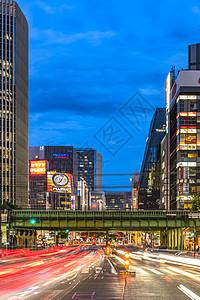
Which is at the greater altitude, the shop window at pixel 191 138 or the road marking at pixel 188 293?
the shop window at pixel 191 138

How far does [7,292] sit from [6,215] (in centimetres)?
8411

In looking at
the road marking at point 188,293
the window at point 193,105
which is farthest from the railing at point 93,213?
the road marking at point 188,293

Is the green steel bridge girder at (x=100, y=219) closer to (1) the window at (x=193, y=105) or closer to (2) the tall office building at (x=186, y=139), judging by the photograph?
(2) the tall office building at (x=186, y=139)

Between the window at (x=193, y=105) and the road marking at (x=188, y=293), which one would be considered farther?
the window at (x=193, y=105)

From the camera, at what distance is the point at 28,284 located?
107ft

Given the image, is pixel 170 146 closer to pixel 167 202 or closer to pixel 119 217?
pixel 167 202

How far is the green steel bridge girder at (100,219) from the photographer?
363 feet

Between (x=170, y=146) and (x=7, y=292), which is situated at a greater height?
(x=170, y=146)

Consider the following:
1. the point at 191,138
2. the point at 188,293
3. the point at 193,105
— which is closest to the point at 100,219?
the point at 191,138

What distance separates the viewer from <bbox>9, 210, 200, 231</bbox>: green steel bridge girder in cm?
11069

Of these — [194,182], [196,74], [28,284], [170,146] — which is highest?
[196,74]

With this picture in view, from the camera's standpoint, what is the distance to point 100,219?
111250 mm

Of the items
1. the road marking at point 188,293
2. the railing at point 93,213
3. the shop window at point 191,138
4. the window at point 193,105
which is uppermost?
the window at point 193,105

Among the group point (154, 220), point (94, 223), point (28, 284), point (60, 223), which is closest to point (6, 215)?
point (60, 223)
